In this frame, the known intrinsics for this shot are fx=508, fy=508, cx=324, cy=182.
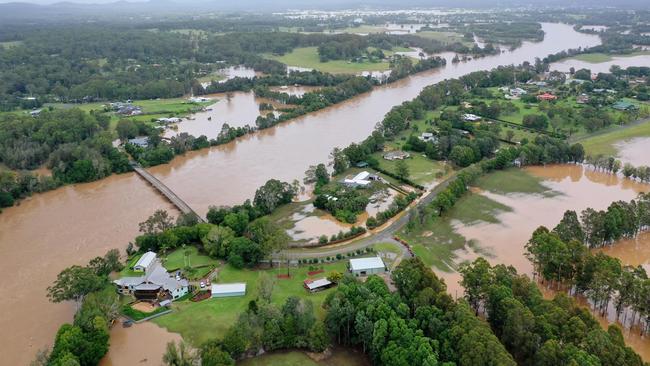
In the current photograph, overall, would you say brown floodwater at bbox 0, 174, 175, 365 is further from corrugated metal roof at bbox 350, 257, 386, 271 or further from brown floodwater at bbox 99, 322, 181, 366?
corrugated metal roof at bbox 350, 257, 386, 271

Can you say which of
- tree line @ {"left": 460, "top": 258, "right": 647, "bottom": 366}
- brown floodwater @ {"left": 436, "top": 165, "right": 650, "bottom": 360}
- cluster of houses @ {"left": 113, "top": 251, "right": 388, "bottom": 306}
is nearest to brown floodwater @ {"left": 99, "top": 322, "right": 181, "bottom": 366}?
cluster of houses @ {"left": 113, "top": 251, "right": 388, "bottom": 306}

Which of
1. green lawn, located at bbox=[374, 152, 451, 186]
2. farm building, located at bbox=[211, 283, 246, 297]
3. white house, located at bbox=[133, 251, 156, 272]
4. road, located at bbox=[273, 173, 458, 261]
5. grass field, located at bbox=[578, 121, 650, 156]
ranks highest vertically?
white house, located at bbox=[133, 251, 156, 272]

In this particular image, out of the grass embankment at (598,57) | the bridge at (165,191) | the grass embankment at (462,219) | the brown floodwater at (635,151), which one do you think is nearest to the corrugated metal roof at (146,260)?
the bridge at (165,191)

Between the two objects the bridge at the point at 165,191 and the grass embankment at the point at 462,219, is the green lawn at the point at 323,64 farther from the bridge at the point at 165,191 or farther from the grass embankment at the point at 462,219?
the grass embankment at the point at 462,219

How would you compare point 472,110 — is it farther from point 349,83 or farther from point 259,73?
point 259,73

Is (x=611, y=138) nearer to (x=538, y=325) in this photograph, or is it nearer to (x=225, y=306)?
(x=538, y=325)

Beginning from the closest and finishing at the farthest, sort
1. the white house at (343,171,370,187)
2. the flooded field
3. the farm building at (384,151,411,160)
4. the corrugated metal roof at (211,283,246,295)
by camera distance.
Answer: the corrugated metal roof at (211,283,246,295)
the white house at (343,171,370,187)
the farm building at (384,151,411,160)
the flooded field

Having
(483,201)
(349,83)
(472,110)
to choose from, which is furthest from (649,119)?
(349,83)
